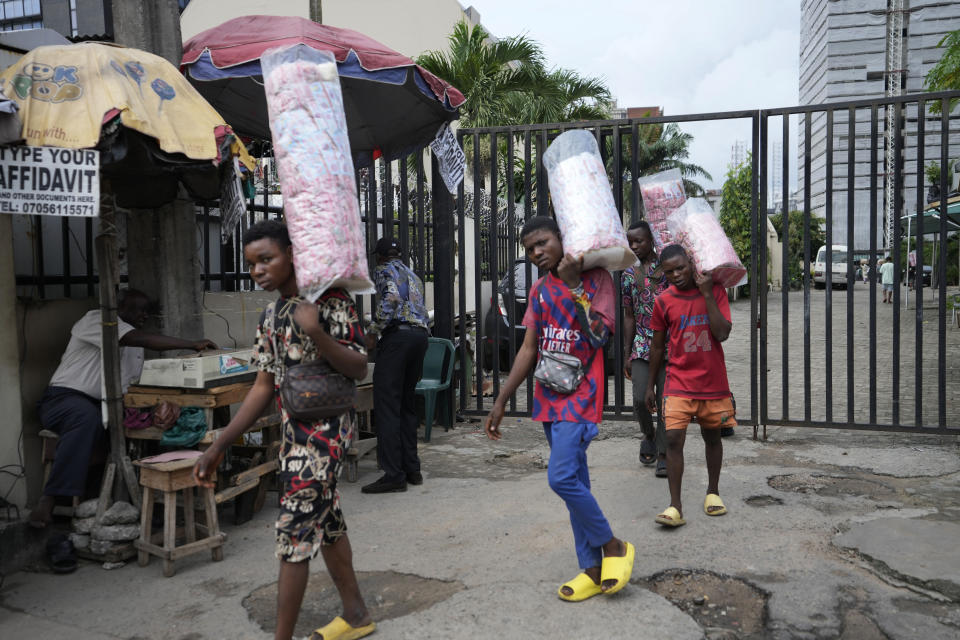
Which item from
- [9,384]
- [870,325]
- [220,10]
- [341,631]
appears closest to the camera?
[341,631]

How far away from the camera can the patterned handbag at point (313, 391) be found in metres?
2.72

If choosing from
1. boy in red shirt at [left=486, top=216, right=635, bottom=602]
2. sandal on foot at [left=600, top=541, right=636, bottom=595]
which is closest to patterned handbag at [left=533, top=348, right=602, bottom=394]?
boy in red shirt at [left=486, top=216, right=635, bottom=602]

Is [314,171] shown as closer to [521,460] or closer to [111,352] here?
[111,352]

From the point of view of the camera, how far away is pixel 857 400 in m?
8.46

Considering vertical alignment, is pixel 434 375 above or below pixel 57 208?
below

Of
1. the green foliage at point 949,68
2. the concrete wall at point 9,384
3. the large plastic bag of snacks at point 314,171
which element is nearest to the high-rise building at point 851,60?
the green foliage at point 949,68

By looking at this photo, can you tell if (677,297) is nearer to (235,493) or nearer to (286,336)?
(286,336)

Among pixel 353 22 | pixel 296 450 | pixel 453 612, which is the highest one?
pixel 353 22

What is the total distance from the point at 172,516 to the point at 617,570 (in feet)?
7.48

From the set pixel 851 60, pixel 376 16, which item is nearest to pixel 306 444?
pixel 376 16

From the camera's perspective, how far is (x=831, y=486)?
495cm

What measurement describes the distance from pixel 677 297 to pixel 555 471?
1.56 m

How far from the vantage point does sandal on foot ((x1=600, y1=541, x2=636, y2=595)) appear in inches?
128

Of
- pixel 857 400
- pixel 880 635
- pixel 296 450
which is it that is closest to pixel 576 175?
pixel 296 450
